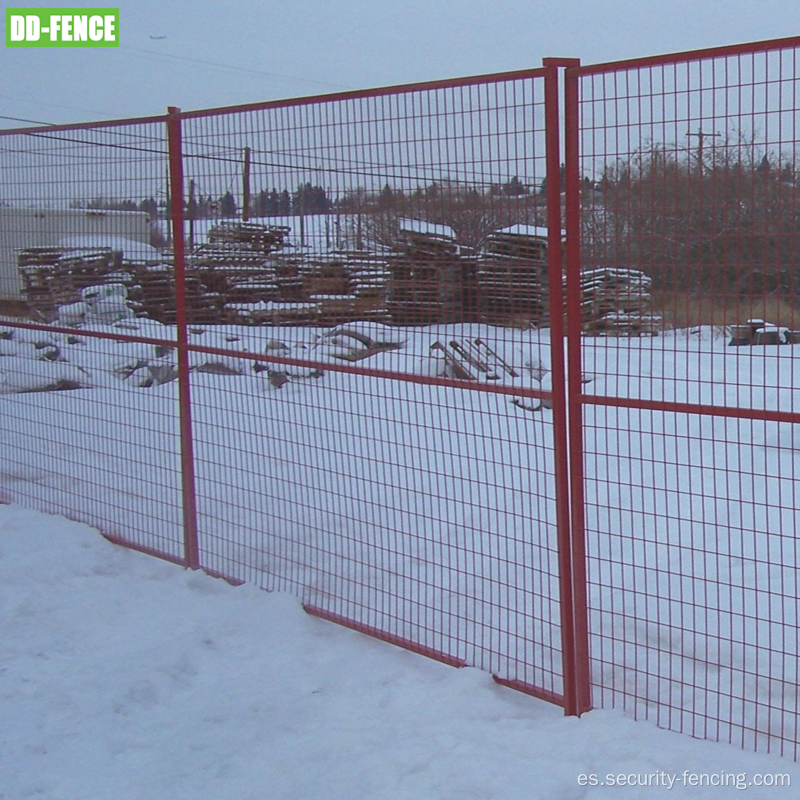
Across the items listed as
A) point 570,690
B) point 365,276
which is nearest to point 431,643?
point 570,690

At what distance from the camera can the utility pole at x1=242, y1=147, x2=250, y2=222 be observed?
15.7 ft

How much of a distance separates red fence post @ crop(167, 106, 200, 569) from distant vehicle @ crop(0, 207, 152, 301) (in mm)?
354

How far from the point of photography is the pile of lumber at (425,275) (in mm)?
4043

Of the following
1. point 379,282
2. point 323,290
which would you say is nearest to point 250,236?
point 323,290

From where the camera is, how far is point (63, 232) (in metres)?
6.21

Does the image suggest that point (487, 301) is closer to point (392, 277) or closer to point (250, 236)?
point (392, 277)

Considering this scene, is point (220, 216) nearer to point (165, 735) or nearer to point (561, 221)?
point (561, 221)

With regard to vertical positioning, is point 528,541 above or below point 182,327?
below

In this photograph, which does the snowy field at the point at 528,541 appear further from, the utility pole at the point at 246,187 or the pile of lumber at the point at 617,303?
the utility pole at the point at 246,187

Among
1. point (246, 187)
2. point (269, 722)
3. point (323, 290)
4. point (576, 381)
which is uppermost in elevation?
point (246, 187)

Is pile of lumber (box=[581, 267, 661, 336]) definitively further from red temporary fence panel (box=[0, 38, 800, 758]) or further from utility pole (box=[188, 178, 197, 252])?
utility pole (box=[188, 178, 197, 252])

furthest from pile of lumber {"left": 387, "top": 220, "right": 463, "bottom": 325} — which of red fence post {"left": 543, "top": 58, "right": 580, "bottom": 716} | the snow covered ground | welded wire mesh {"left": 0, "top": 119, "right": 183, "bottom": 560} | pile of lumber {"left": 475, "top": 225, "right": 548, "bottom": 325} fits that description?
welded wire mesh {"left": 0, "top": 119, "right": 183, "bottom": 560}

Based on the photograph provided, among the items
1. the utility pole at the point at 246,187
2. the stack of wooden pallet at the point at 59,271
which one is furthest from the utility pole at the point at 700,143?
the stack of wooden pallet at the point at 59,271

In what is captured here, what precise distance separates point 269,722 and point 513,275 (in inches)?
82.7
